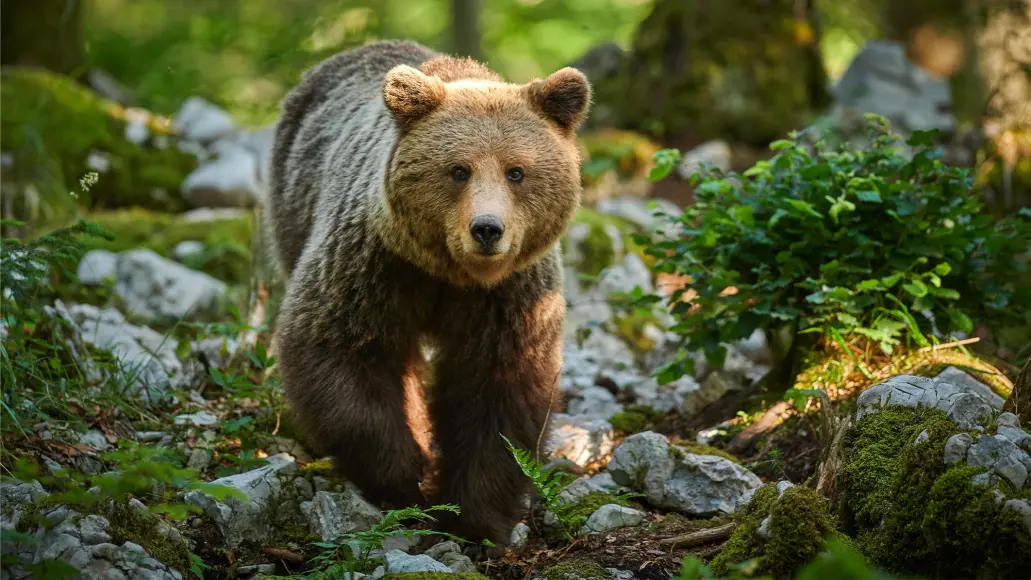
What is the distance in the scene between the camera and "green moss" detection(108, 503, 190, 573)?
403cm

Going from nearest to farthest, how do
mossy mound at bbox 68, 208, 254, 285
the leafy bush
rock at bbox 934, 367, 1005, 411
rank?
rock at bbox 934, 367, 1005, 411, the leafy bush, mossy mound at bbox 68, 208, 254, 285

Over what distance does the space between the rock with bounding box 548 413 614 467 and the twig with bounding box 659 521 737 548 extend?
4.30 ft

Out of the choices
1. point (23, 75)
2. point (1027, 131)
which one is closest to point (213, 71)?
point (23, 75)

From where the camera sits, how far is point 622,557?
4496 mm

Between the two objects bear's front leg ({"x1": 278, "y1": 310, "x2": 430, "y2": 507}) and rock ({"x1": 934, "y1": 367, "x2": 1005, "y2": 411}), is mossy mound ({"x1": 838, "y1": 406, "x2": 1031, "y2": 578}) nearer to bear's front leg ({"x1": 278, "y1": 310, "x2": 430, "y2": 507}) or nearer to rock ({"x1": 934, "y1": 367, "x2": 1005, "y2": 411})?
rock ({"x1": 934, "y1": 367, "x2": 1005, "y2": 411})

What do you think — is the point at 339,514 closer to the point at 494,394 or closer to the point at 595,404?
the point at 494,394

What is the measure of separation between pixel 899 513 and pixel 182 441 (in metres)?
3.46

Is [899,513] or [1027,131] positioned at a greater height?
[1027,131]

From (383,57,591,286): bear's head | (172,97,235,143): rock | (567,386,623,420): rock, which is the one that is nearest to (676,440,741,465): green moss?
(567,386,623,420): rock

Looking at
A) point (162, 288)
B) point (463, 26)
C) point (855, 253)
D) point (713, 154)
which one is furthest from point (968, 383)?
point (463, 26)

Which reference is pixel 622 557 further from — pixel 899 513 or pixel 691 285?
pixel 691 285

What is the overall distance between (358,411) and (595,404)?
7.47 ft

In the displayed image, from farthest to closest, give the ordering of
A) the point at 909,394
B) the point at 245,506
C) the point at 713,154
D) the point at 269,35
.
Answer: the point at 269,35 < the point at 713,154 < the point at 245,506 < the point at 909,394

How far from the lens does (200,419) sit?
18.4 ft
